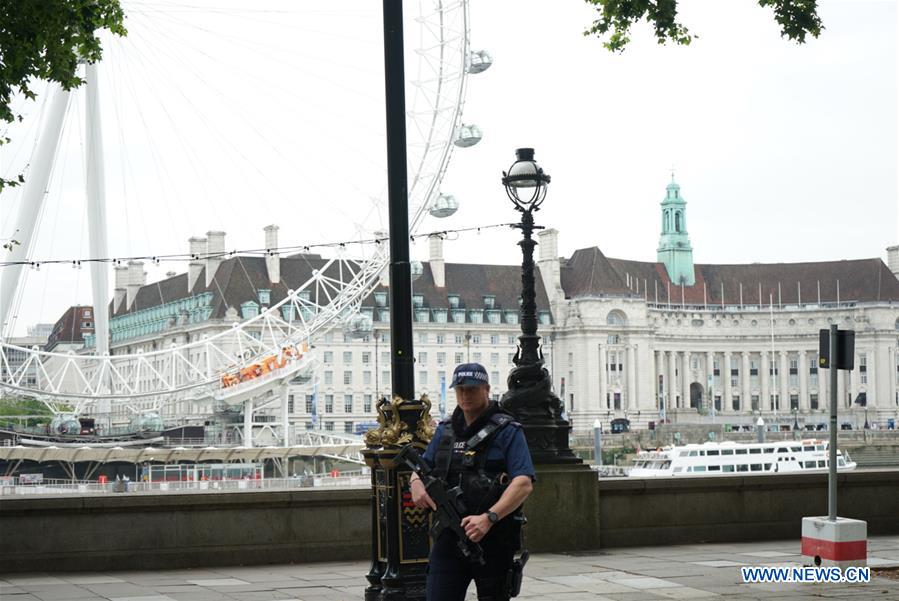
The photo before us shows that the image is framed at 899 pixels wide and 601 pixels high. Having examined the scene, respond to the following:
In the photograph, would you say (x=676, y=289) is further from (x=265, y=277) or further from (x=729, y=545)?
(x=729, y=545)

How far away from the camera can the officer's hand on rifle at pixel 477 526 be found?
7.04 meters

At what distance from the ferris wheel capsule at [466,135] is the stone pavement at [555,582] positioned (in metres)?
38.0

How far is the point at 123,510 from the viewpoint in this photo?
560 inches

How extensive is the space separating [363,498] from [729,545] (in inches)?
183

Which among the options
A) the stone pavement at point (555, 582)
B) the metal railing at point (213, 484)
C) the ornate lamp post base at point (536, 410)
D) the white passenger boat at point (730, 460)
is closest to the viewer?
the stone pavement at point (555, 582)

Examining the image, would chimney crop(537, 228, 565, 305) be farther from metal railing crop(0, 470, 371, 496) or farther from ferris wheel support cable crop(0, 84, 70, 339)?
ferris wheel support cable crop(0, 84, 70, 339)

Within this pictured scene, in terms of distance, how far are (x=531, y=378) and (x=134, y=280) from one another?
466ft

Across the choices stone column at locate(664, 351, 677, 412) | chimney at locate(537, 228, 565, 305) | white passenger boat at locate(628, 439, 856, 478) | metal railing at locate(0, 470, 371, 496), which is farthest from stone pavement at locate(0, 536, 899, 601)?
stone column at locate(664, 351, 677, 412)

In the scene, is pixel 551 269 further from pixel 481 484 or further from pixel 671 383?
pixel 481 484

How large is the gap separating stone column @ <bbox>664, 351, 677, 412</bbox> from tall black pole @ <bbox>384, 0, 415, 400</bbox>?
155 meters

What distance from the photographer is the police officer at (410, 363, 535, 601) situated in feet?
23.7

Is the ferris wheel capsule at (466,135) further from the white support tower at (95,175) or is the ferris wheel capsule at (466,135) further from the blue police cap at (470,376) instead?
the blue police cap at (470,376)

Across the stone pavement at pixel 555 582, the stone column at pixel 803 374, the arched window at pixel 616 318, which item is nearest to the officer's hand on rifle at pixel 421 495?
the stone pavement at pixel 555 582

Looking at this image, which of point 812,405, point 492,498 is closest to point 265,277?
point 812,405
